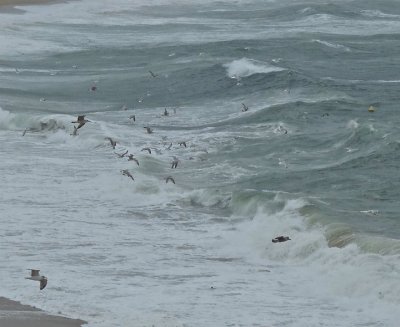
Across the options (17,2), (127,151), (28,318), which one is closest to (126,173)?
(127,151)

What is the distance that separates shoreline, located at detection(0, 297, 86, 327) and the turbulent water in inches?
10.7

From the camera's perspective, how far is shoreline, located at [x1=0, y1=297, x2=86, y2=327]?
13516 millimetres

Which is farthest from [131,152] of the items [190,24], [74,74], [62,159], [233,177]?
[190,24]

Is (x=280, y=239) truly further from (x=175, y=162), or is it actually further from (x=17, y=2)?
(x=17, y=2)

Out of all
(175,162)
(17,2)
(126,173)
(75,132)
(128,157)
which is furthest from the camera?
(17,2)

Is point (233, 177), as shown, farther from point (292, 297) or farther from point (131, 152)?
point (292, 297)

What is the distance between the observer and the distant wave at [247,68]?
34125mm

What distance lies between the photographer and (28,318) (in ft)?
45.0

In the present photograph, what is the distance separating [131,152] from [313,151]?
12.3 ft

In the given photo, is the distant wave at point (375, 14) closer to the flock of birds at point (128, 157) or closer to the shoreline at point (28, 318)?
the flock of birds at point (128, 157)

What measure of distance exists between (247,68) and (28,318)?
854 inches

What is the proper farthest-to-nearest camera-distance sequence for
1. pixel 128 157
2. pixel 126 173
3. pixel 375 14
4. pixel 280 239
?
pixel 375 14 → pixel 128 157 → pixel 126 173 → pixel 280 239

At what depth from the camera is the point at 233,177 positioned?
22.0m

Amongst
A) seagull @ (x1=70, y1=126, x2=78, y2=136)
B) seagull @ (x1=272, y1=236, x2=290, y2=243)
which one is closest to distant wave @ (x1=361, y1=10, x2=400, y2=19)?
seagull @ (x1=70, y1=126, x2=78, y2=136)
